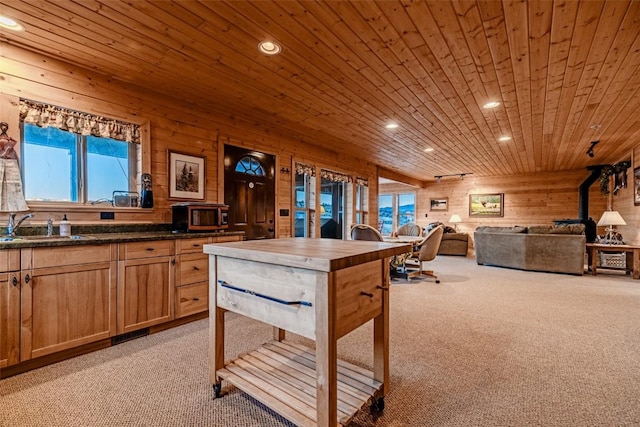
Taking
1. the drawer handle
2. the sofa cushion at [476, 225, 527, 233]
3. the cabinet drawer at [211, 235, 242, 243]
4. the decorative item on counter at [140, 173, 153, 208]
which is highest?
the decorative item on counter at [140, 173, 153, 208]

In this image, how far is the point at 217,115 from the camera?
3.80 m

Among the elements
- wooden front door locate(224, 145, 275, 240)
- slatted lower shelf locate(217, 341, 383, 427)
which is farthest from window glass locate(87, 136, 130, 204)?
slatted lower shelf locate(217, 341, 383, 427)

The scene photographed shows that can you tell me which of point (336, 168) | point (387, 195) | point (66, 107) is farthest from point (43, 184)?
point (387, 195)

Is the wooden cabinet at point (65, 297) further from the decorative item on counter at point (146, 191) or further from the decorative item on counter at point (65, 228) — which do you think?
the decorative item on counter at point (146, 191)

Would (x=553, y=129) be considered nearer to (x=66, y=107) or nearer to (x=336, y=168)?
(x=336, y=168)

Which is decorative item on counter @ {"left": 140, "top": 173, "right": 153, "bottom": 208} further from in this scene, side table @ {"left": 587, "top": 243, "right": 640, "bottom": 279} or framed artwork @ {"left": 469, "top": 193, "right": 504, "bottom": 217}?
framed artwork @ {"left": 469, "top": 193, "right": 504, "bottom": 217}

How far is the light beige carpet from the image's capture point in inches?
63.3

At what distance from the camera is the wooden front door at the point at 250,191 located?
13.1 ft

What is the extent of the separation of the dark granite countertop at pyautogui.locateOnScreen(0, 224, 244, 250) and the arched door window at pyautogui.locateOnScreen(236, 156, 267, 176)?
1180 mm

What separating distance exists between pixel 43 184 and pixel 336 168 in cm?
447

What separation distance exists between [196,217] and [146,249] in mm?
615

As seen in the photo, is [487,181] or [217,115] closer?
[217,115]

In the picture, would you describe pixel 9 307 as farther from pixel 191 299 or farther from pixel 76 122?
pixel 76 122

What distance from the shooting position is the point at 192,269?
118 inches
